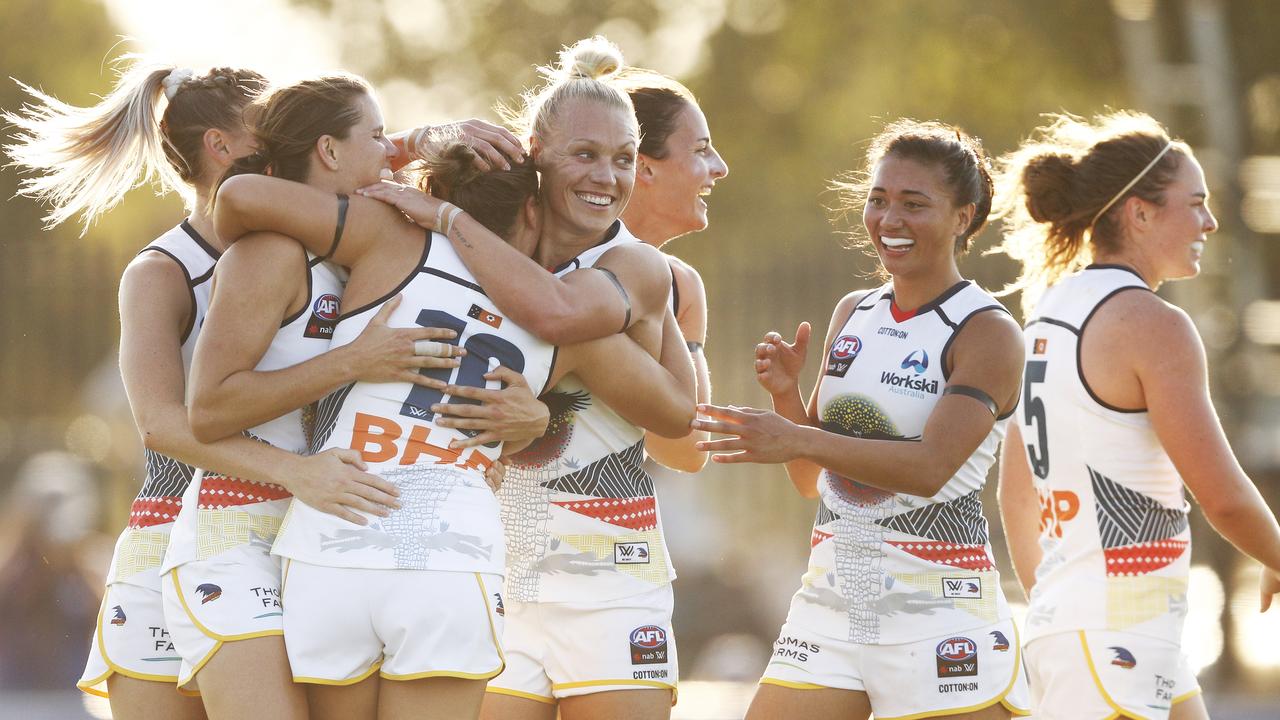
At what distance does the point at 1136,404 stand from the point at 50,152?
2881 millimetres

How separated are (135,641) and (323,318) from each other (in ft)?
2.93

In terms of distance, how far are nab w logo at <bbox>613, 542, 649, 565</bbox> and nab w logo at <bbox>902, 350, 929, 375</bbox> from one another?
767 millimetres

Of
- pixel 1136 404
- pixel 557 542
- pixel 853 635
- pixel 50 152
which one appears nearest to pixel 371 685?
pixel 557 542

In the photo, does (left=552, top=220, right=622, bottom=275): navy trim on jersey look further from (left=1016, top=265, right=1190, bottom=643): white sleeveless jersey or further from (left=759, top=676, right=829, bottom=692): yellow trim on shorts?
(left=1016, top=265, right=1190, bottom=643): white sleeveless jersey

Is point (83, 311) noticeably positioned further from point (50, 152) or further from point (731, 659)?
point (50, 152)

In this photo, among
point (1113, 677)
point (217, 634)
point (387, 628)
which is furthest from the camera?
point (1113, 677)

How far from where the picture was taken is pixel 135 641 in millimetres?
3230

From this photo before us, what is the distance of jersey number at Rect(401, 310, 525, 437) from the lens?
2.92 metres

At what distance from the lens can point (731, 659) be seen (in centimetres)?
952

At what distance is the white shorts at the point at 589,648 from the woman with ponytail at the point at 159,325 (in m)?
0.70

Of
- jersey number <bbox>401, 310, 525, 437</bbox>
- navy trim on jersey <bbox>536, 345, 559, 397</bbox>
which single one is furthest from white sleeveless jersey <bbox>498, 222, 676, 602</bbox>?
jersey number <bbox>401, 310, 525, 437</bbox>

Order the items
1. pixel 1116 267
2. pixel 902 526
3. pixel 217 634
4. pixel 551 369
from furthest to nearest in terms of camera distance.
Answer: pixel 1116 267 → pixel 902 526 → pixel 551 369 → pixel 217 634

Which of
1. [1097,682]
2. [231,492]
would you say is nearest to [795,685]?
[1097,682]

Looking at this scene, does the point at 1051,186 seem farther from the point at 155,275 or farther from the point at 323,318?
the point at 155,275
